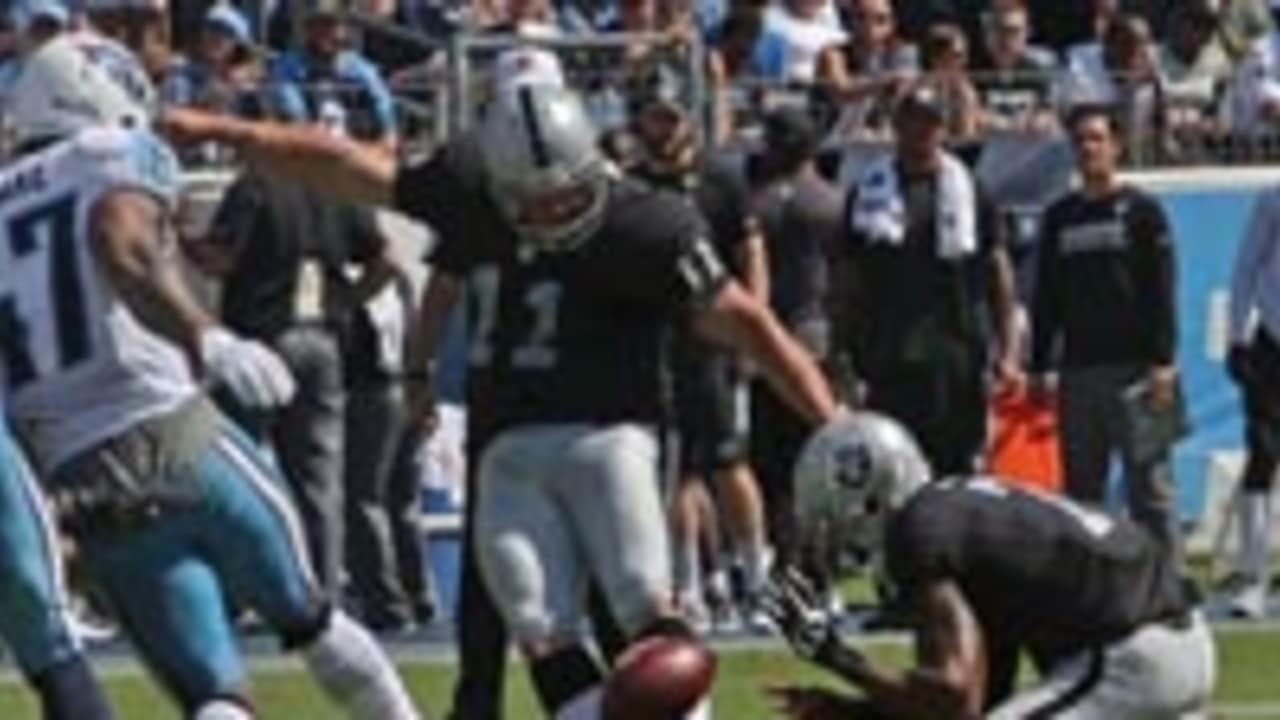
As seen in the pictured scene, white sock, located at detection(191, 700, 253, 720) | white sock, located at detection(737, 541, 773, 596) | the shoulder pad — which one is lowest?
white sock, located at detection(737, 541, 773, 596)

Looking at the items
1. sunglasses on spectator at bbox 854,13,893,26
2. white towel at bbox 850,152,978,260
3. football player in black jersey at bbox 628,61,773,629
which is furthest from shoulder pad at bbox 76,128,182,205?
sunglasses on spectator at bbox 854,13,893,26

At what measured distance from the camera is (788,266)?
15.5 meters

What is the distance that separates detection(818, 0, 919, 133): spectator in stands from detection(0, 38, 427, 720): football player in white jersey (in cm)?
738

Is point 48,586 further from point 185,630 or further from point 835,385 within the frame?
point 835,385

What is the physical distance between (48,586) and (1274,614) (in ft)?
21.1

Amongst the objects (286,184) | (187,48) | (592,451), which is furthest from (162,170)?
(187,48)

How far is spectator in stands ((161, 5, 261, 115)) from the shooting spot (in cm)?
1709

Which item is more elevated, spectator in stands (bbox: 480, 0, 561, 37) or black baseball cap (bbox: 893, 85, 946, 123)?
black baseball cap (bbox: 893, 85, 946, 123)

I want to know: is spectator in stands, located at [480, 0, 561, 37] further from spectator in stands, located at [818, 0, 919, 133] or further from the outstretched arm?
the outstretched arm

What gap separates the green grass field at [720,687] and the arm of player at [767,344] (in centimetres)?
228

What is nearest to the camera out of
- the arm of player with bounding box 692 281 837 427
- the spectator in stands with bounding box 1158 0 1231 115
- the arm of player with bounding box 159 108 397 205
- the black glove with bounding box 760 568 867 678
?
the black glove with bounding box 760 568 867 678

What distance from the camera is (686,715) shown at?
925 centimetres

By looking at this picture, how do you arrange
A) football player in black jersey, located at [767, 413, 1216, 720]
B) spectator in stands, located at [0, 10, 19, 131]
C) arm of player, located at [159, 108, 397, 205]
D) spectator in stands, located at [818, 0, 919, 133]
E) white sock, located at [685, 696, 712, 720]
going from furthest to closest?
1. spectator in stands, located at [818, 0, 919, 133]
2. spectator in stands, located at [0, 10, 19, 131]
3. arm of player, located at [159, 108, 397, 205]
4. white sock, located at [685, 696, 712, 720]
5. football player in black jersey, located at [767, 413, 1216, 720]

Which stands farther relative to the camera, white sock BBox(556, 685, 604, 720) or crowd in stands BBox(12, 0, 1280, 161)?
crowd in stands BBox(12, 0, 1280, 161)
